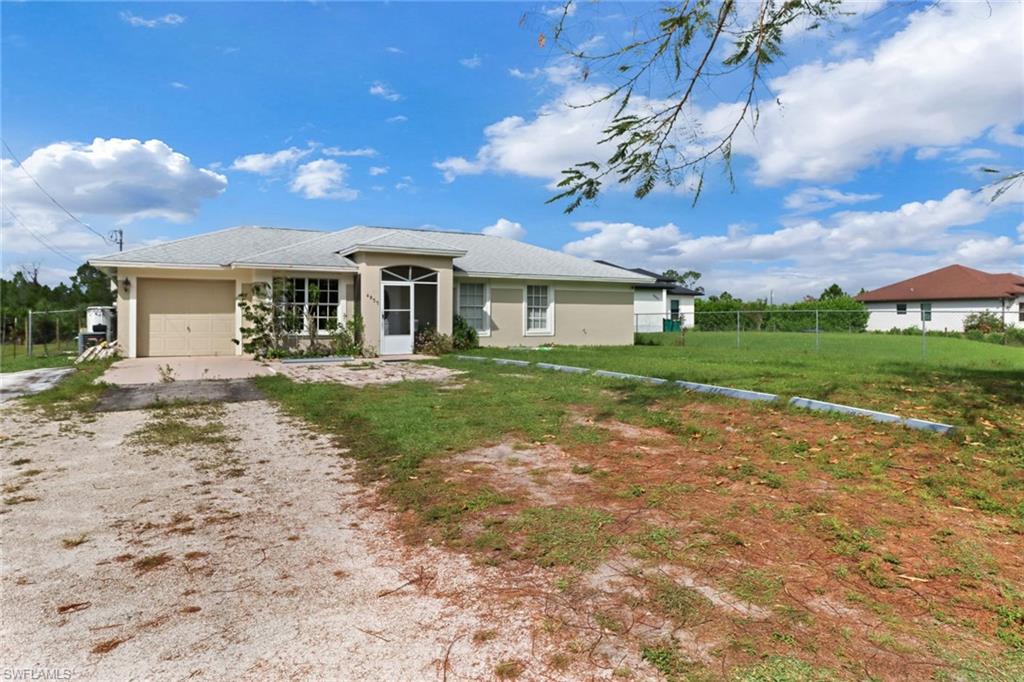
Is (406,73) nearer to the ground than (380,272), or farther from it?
farther from it

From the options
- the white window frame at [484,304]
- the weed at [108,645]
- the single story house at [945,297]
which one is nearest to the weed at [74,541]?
the weed at [108,645]

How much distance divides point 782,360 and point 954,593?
1135 centimetres

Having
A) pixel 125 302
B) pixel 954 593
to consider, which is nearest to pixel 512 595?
pixel 954 593

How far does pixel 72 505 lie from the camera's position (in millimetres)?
4207

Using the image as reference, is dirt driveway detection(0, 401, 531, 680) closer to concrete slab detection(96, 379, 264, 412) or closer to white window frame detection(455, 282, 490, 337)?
concrete slab detection(96, 379, 264, 412)

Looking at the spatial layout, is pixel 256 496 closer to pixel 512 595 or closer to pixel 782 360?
pixel 512 595

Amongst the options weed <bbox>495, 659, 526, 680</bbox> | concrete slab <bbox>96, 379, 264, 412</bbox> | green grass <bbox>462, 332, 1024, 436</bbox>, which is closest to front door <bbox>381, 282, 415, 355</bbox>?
green grass <bbox>462, 332, 1024, 436</bbox>

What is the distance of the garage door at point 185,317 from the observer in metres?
15.9

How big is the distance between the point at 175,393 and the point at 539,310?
12.7 m

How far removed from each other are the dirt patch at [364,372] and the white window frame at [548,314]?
21.2ft

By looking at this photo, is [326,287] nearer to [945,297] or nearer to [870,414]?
[870,414]

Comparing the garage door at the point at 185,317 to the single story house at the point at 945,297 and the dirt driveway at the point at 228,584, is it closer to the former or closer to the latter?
the dirt driveway at the point at 228,584

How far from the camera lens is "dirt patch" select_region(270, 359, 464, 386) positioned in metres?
11.1

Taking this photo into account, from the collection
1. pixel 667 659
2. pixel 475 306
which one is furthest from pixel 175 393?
pixel 475 306
